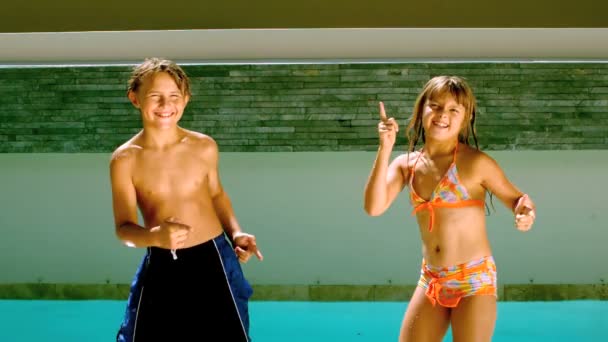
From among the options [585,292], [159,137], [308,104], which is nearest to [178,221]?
[159,137]

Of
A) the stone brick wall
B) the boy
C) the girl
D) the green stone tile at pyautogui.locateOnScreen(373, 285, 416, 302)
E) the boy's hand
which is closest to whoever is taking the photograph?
the boy's hand

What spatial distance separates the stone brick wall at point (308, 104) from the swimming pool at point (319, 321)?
1.33 meters

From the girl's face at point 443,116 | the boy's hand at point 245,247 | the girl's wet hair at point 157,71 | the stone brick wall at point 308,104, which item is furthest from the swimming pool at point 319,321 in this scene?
the girl's wet hair at point 157,71

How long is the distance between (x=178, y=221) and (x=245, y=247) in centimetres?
25

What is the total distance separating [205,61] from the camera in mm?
6250

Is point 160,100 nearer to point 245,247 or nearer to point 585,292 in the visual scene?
point 245,247

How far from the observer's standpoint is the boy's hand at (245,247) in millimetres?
2707

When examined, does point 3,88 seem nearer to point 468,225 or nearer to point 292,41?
point 292,41

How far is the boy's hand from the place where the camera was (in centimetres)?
271

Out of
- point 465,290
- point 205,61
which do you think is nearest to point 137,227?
point 465,290

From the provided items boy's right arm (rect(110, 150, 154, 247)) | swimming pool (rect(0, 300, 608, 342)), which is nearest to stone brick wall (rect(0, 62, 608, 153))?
swimming pool (rect(0, 300, 608, 342))

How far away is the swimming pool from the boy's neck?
325 centimetres

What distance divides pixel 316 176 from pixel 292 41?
219cm

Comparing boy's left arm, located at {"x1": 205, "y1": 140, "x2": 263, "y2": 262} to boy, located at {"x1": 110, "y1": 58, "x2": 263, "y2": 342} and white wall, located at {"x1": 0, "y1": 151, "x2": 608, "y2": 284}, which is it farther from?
white wall, located at {"x1": 0, "y1": 151, "x2": 608, "y2": 284}
